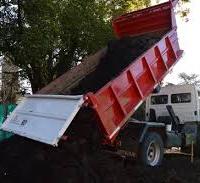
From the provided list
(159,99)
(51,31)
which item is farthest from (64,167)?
(51,31)

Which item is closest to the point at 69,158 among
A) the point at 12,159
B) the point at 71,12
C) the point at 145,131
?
the point at 12,159

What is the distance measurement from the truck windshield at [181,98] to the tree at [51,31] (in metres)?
5.68

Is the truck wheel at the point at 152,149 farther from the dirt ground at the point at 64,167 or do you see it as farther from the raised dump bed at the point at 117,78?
the raised dump bed at the point at 117,78

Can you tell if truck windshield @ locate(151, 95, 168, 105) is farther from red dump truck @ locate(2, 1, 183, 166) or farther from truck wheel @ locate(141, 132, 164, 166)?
truck wheel @ locate(141, 132, 164, 166)

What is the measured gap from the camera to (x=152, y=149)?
10.4m

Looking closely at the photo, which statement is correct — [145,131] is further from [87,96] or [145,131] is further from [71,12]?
[71,12]

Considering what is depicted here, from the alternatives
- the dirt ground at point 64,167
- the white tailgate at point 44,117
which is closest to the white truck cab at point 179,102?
the dirt ground at point 64,167

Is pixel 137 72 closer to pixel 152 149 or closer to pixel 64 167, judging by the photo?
pixel 152 149

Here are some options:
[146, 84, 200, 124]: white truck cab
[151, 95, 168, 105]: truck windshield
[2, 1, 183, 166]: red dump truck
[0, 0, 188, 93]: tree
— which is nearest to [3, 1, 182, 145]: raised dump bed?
[2, 1, 183, 166]: red dump truck

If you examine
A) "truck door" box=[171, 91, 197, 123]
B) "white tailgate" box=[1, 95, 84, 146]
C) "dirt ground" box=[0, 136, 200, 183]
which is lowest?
"truck door" box=[171, 91, 197, 123]

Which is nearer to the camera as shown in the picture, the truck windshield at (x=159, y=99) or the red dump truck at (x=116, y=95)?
the red dump truck at (x=116, y=95)

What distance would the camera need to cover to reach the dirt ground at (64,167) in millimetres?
7698

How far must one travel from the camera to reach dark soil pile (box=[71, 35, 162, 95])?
33.5 ft

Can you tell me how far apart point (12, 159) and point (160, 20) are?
5.24 metres
